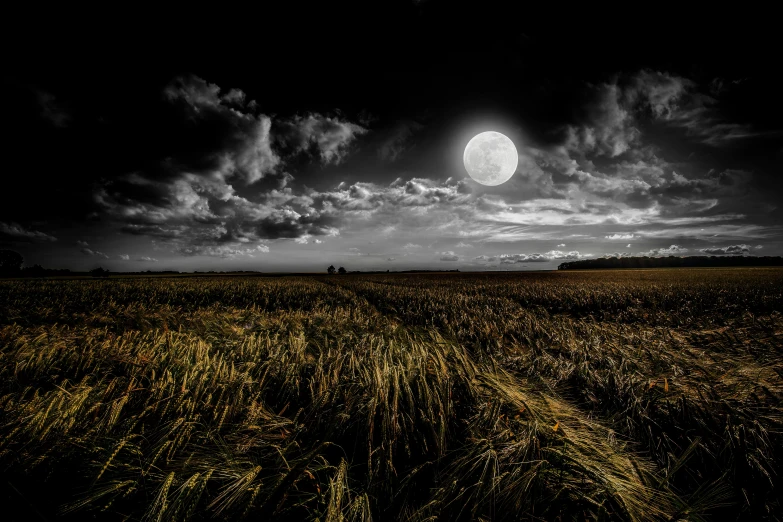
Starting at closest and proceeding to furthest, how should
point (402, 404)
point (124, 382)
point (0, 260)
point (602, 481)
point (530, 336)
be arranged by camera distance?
point (602, 481) < point (402, 404) < point (124, 382) < point (530, 336) < point (0, 260)

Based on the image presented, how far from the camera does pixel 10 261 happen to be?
87.4 m

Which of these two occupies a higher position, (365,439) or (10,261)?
(10,261)

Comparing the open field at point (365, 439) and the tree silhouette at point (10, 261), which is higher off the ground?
the tree silhouette at point (10, 261)

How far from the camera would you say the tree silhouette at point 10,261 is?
85550 mm

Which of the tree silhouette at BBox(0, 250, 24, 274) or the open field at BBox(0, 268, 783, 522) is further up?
the tree silhouette at BBox(0, 250, 24, 274)

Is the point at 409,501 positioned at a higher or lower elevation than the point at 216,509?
lower

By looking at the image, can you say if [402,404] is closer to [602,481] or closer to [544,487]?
[544,487]

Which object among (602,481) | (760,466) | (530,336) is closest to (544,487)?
(602,481)

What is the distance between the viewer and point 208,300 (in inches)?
577

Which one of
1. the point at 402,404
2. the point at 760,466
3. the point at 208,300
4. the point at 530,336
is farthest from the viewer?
the point at 208,300

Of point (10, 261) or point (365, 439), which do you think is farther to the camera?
point (10, 261)

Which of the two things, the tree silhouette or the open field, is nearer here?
the open field

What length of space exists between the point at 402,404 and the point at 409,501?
634 millimetres

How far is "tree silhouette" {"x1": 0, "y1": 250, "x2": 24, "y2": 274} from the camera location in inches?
3368
